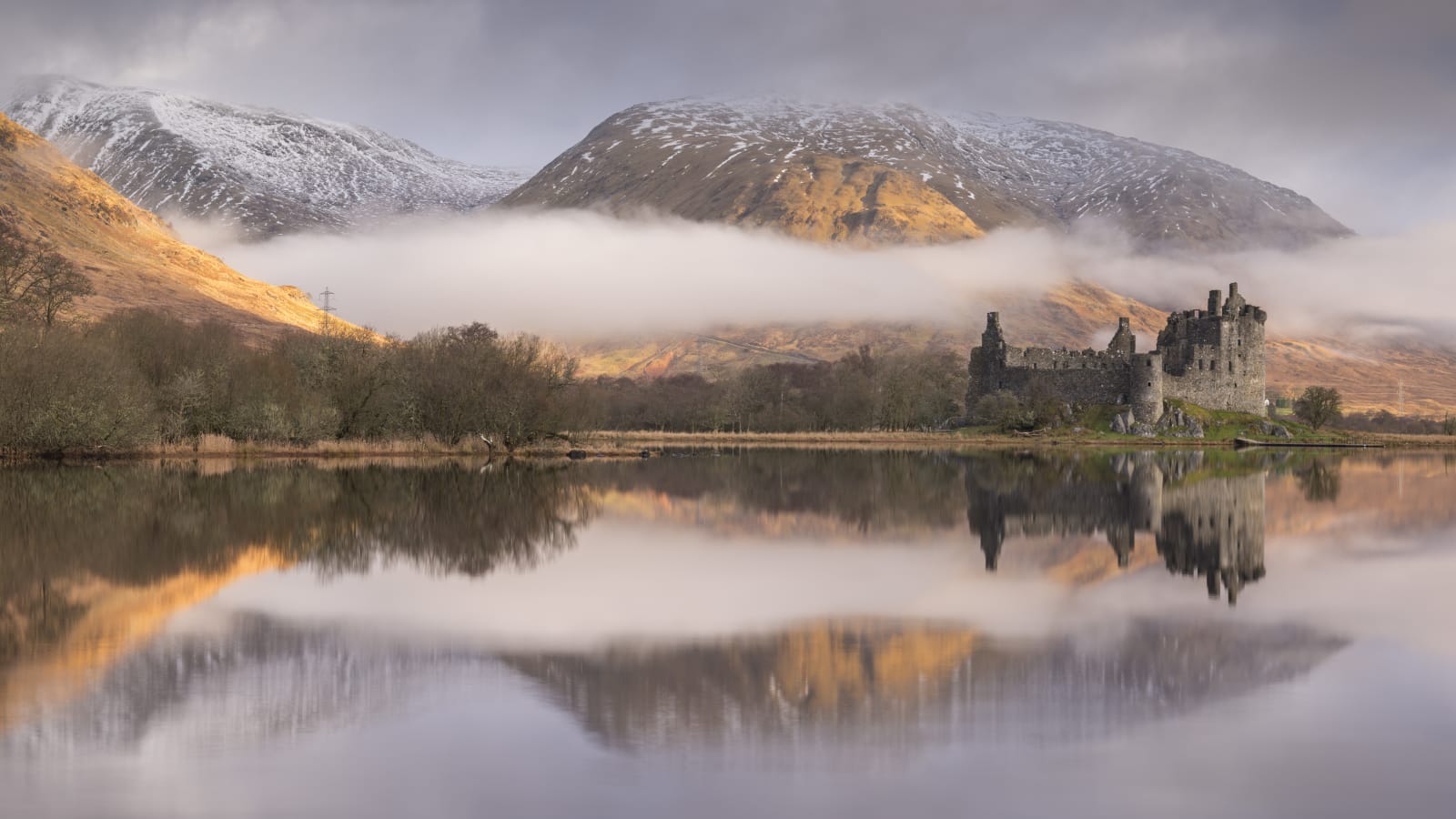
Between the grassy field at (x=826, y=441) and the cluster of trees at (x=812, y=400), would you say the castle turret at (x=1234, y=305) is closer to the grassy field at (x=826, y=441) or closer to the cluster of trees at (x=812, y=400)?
the grassy field at (x=826, y=441)

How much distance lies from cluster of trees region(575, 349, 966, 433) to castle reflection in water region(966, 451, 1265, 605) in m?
43.7

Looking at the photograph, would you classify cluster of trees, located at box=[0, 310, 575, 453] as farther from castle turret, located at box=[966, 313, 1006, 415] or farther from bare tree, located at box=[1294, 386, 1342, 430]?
bare tree, located at box=[1294, 386, 1342, 430]

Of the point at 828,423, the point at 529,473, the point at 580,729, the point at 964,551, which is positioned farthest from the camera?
the point at 828,423

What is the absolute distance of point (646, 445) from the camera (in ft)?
303

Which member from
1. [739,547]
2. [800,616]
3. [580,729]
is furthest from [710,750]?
[739,547]

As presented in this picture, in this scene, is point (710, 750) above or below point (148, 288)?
below

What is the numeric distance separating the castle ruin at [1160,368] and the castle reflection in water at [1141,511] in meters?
36.2

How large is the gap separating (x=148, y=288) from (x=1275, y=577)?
447 feet

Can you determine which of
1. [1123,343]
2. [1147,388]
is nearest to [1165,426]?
[1147,388]

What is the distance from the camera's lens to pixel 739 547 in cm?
2523

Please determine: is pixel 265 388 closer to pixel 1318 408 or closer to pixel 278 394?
pixel 278 394

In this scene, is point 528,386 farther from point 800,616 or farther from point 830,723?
point 830,723

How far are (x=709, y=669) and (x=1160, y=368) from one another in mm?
88421

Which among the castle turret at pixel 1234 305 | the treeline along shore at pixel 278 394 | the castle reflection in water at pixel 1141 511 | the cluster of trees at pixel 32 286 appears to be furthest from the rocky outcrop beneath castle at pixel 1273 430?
the cluster of trees at pixel 32 286
